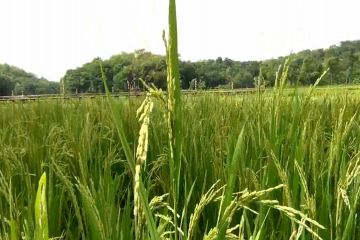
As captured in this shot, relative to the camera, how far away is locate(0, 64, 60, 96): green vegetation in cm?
4721

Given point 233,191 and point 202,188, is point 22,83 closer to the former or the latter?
point 202,188

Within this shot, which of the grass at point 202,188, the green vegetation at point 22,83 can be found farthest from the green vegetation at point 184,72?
the green vegetation at point 22,83

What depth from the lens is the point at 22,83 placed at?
4797cm

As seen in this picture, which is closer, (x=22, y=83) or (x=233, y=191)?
(x=233, y=191)

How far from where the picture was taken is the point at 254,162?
1.65 meters

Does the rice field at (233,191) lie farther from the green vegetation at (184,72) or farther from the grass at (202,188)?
the green vegetation at (184,72)

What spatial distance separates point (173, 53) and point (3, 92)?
67.3m

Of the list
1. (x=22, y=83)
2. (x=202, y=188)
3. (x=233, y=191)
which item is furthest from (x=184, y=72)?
(x=22, y=83)

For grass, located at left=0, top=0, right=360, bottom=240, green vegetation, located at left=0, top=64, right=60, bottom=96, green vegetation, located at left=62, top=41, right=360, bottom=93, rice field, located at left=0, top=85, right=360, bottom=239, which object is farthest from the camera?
green vegetation, located at left=0, top=64, right=60, bottom=96

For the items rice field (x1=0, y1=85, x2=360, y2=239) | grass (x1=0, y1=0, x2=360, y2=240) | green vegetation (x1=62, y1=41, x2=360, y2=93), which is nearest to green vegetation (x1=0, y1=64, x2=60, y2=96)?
green vegetation (x1=62, y1=41, x2=360, y2=93)

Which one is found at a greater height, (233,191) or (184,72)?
(184,72)

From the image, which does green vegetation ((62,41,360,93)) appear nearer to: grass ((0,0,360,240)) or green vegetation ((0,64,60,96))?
grass ((0,0,360,240))

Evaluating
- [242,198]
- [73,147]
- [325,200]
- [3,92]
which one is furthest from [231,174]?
[3,92]

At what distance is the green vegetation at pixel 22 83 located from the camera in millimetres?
47213
